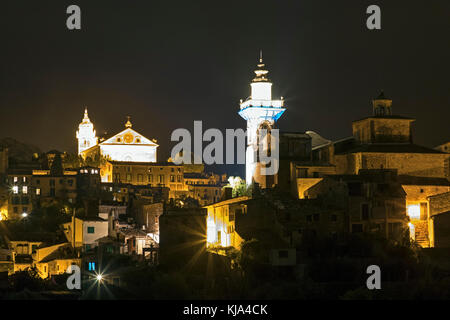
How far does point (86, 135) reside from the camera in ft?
344

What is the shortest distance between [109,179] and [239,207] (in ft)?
102

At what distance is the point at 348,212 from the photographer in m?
52.6

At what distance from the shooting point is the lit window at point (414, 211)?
2197 inches

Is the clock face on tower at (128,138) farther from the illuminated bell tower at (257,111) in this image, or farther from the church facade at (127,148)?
the illuminated bell tower at (257,111)

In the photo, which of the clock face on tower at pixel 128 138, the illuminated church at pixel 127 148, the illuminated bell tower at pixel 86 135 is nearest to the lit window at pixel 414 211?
the illuminated church at pixel 127 148

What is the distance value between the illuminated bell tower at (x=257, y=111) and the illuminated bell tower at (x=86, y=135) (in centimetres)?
3064

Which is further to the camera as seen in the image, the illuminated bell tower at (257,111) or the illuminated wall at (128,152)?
the illuminated wall at (128,152)

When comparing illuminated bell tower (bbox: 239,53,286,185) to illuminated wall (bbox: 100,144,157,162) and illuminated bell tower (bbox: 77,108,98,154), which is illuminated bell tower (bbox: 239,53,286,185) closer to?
illuminated wall (bbox: 100,144,157,162)

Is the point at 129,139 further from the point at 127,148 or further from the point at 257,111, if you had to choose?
the point at 257,111

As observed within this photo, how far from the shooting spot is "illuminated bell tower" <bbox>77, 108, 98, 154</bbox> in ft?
340

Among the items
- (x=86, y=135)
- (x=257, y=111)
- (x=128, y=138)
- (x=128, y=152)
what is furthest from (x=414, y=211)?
(x=86, y=135)

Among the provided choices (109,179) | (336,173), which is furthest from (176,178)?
(336,173)

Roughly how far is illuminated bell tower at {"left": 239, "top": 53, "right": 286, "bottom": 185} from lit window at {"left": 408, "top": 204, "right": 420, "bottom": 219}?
686 inches
